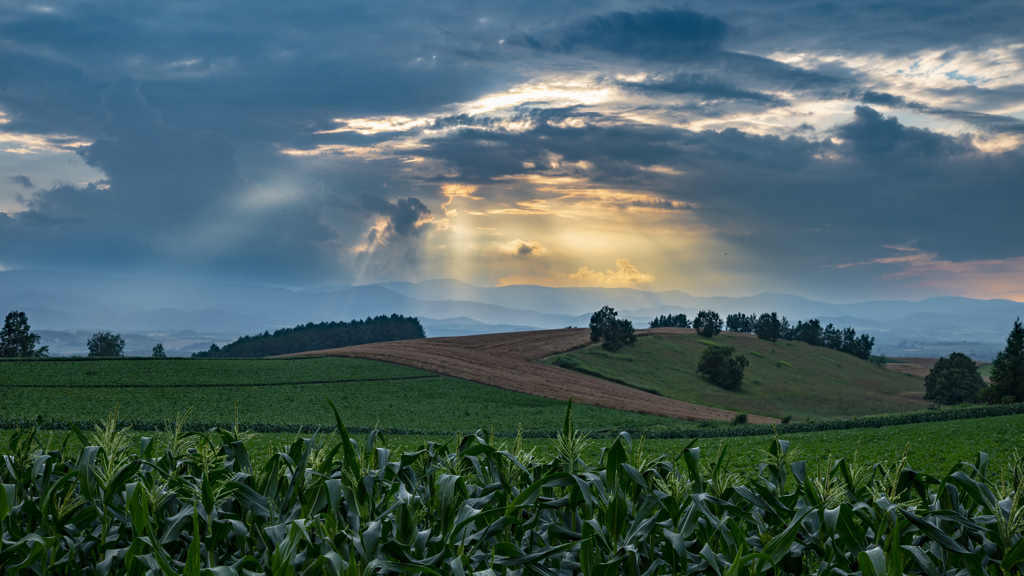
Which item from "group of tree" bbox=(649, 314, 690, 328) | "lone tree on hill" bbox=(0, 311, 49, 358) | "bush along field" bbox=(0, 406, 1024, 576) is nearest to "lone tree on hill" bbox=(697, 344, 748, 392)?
"group of tree" bbox=(649, 314, 690, 328)

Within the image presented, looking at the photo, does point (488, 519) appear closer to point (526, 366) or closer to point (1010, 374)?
point (526, 366)

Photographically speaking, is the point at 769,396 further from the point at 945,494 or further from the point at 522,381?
the point at 945,494

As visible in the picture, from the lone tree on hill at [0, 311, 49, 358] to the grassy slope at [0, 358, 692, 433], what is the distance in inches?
1362

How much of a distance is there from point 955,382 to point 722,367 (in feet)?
106

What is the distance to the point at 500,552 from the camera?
3703mm

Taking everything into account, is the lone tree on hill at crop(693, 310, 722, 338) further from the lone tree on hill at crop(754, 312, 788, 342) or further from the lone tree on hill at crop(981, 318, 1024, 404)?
the lone tree on hill at crop(981, 318, 1024, 404)

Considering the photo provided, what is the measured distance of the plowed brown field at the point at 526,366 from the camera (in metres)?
60.1

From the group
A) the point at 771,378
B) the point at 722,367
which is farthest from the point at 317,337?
the point at 771,378

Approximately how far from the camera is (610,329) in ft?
284

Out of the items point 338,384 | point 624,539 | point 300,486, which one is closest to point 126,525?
point 300,486

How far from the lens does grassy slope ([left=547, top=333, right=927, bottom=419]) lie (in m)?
72.3

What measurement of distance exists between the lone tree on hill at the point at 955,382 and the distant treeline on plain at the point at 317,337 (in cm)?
10733

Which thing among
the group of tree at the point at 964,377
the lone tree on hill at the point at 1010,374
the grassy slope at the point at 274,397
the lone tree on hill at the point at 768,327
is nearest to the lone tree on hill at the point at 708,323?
the lone tree on hill at the point at 768,327

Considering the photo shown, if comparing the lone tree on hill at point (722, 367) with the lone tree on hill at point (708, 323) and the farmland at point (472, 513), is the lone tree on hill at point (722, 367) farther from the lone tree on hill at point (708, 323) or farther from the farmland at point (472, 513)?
the farmland at point (472, 513)
